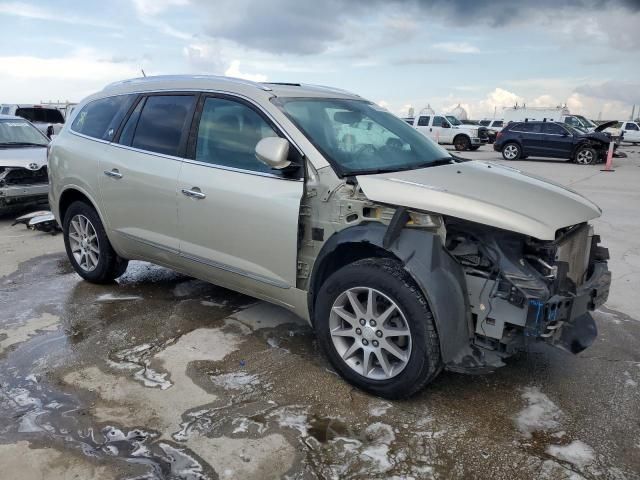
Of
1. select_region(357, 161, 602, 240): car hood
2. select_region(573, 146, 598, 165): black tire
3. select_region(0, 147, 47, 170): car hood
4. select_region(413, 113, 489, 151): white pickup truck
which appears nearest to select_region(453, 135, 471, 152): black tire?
select_region(413, 113, 489, 151): white pickup truck

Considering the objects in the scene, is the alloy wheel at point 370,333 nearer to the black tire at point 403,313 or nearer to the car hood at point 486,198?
the black tire at point 403,313

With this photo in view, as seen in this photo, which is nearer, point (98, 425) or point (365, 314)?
point (98, 425)

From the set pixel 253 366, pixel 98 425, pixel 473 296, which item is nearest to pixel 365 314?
pixel 473 296

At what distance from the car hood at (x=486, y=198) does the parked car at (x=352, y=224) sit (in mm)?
12

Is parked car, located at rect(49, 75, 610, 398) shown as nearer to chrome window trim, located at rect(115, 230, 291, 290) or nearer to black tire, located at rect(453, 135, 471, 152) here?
chrome window trim, located at rect(115, 230, 291, 290)

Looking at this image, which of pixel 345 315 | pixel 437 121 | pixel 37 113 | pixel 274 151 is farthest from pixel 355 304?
pixel 437 121

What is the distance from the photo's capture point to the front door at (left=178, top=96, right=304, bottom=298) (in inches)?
141

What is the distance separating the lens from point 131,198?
4.52m

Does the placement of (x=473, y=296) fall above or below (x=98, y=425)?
above

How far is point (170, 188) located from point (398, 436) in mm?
2430

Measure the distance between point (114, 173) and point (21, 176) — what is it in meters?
4.84

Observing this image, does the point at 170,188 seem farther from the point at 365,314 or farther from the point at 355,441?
the point at 355,441

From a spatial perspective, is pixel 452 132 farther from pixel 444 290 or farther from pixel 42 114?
pixel 444 290

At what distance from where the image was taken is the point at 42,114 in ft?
55.9
